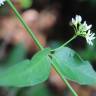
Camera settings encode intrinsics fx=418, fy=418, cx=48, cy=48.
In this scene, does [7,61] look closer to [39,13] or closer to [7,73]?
[39,13]

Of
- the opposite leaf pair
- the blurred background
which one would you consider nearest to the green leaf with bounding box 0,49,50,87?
the opposite leaf pair

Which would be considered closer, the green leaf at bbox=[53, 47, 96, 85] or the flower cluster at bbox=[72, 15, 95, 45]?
the green leaf at bbox=[53, 47, 96, 85]

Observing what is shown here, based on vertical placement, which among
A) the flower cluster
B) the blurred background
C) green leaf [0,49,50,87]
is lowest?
the blurred background

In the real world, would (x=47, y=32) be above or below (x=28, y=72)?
below

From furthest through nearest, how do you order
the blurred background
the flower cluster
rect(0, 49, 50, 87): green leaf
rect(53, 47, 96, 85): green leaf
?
the blurred background < the flower cluster < rect(53, 47, 96, 85): green leaf < rect(0, 49, 50, 87): green leaf

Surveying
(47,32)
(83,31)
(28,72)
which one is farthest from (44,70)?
(47,32)

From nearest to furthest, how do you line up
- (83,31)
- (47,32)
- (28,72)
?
1. (28,72)
2. (83,31)
3. (47,32)

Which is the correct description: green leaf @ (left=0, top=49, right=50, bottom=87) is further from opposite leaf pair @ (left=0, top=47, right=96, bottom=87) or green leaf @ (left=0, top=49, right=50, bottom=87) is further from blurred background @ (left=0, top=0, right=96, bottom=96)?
blurred background @ (left=0, top=0, right=96, bottom=96)

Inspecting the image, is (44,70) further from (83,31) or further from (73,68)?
(83,31)
